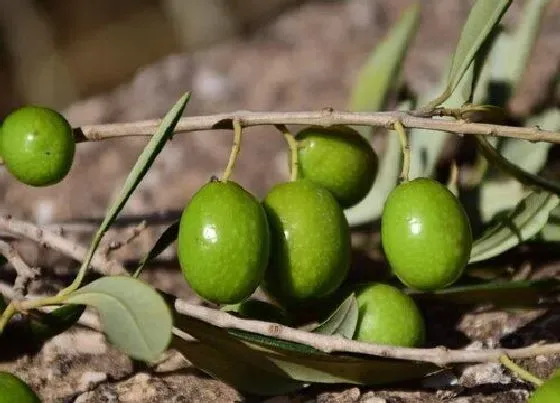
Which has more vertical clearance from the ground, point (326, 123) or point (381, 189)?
point (381, 189)

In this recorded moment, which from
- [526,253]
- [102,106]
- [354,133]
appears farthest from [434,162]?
[102,106]

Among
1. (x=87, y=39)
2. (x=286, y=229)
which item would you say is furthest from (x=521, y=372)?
(x=87, y=39)

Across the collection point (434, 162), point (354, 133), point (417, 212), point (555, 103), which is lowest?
point (417, 212)

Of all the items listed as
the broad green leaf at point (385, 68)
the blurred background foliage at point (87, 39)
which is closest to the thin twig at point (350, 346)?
the broad green leaf at point (385, 68)

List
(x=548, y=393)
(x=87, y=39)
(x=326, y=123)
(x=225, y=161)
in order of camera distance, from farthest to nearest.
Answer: (x=87, y=39) < (x=225, y=161) < (x=326, y=123) < (x=548, y=393)

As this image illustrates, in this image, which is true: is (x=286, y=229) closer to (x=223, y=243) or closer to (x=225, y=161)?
(x=223, y=243)

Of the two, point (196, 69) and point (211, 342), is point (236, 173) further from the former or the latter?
point (211, 342)

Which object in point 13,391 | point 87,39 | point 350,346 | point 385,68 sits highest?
point 87,39
